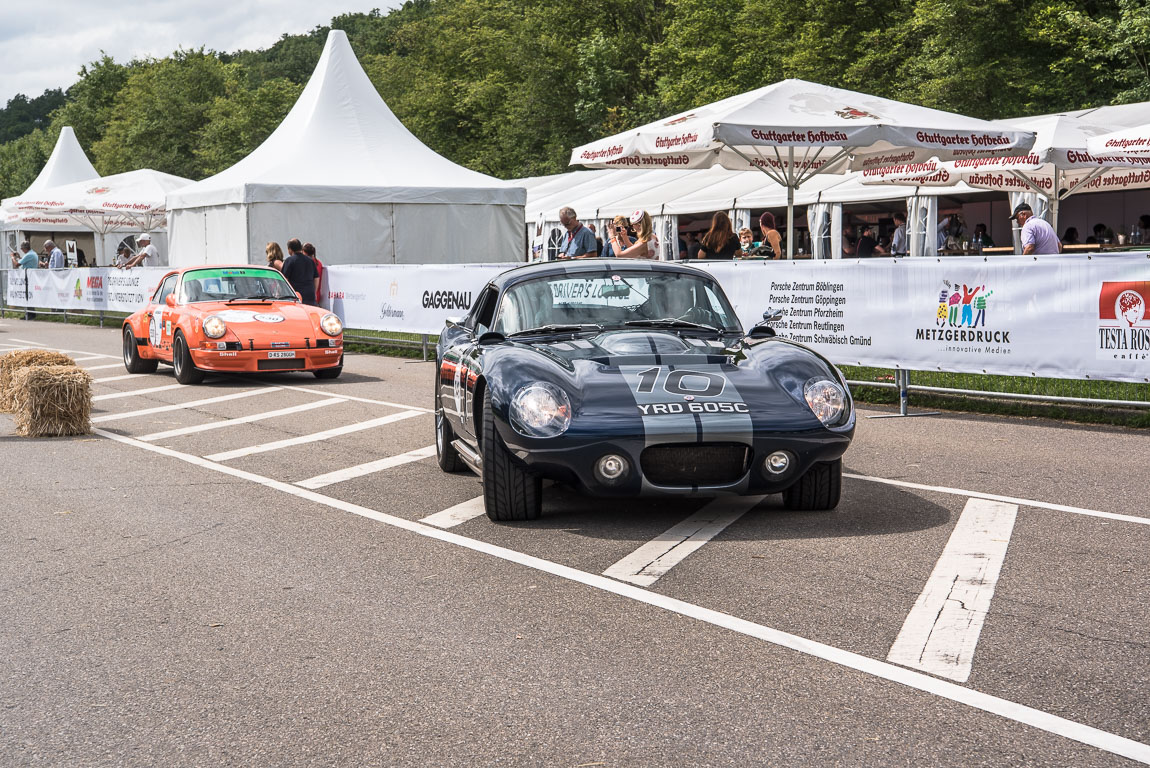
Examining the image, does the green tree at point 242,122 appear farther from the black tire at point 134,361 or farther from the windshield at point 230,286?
the windshield at point 230,286

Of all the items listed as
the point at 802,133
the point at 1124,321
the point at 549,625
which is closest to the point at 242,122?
the point at 802,133

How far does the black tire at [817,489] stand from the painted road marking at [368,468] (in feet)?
10.1

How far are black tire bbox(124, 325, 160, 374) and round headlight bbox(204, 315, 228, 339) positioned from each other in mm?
2074

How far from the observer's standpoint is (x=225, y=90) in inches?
3622

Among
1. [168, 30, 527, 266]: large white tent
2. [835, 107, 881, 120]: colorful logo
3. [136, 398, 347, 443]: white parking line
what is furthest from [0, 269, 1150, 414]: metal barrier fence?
[168, 30, 527, 266]: large white tent

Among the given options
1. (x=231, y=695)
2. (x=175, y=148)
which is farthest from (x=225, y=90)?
(x=231, y=695)

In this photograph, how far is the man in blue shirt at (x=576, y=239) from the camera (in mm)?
14852

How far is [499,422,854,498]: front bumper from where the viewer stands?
613 cm

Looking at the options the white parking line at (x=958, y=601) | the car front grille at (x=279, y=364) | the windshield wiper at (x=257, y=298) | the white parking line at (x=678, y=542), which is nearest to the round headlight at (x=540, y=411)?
the white parking line at (x=678, y=542)

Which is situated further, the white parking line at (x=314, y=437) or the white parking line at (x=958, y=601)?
the white parking line at (x=314, y=437)

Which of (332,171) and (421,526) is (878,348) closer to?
(421,526)

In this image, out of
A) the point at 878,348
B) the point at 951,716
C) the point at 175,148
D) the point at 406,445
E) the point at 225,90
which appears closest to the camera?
the point at 951,716

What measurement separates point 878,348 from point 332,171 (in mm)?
16422

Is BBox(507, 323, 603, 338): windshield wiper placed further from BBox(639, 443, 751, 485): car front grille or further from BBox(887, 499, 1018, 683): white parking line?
BBox(887, 499, 1018, 683): white parking line
